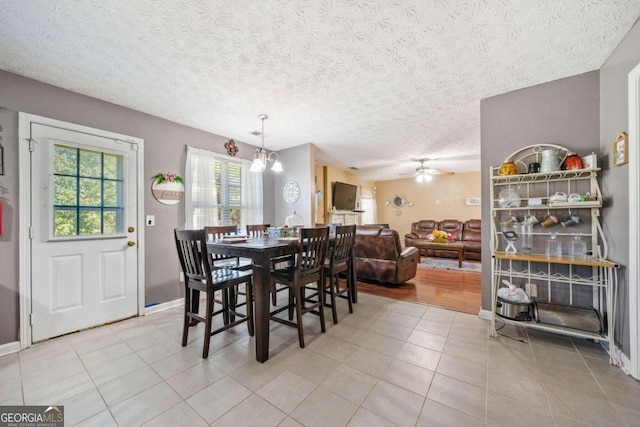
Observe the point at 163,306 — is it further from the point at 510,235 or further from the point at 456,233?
the point at 456,233

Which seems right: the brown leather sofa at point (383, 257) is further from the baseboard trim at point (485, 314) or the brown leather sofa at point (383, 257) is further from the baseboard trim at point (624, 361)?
the baseboard trim at point (624, 361)

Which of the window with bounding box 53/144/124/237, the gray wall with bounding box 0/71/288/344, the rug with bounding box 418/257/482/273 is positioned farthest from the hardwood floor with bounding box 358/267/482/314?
the window with bounding box 53/144/124/237

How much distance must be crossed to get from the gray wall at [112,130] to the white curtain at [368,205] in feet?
16.0

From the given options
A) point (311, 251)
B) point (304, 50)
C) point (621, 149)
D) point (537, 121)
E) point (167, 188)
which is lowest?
point (311, 251)

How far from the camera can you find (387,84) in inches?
94.0

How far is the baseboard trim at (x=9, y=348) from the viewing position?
2031mm

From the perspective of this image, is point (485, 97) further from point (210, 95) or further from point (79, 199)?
point (79, 199)

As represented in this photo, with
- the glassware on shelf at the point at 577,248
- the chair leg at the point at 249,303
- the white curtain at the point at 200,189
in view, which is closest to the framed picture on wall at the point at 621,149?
the glassware on shelf at the point at 577,248

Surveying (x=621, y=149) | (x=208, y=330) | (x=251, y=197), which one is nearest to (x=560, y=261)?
(x=621, y=149)

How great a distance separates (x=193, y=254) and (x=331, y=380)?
1.45 metres

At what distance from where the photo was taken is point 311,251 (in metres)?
2.27

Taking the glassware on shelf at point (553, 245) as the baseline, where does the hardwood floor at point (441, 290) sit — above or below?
below

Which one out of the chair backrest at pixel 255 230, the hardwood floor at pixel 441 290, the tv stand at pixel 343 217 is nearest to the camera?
the hardwood floor at pixel 441 290

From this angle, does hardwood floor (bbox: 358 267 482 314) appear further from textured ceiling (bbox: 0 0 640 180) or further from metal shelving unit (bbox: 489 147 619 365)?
textured ceiling (bbox: 0 0 640 180)
